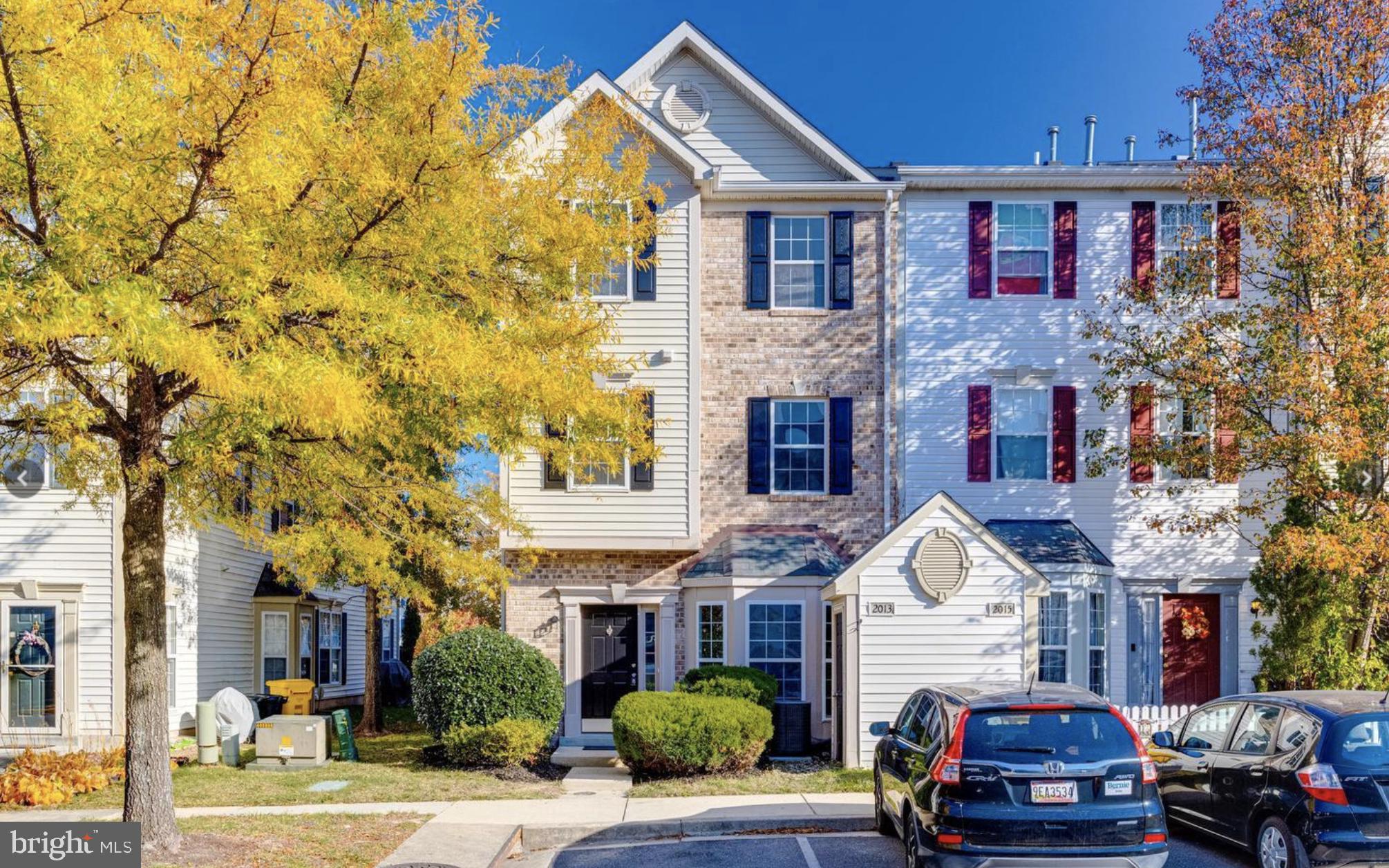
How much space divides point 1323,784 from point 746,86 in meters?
14.8

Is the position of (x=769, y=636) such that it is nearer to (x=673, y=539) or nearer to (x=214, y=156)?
(x=673, y=539)

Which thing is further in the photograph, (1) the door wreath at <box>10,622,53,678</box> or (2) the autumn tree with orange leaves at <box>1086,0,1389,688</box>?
(1) the door wreath at <box>10,622,53,678</box>

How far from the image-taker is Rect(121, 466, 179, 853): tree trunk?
10.4 metres

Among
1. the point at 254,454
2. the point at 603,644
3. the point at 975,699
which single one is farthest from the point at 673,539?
the point at 975,699

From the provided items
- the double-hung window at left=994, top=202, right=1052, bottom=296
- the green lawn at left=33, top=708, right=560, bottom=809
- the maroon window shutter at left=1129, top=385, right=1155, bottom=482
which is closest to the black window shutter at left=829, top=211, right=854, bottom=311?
the double-hung window at left=994, top=202, right=1052, bottom=296

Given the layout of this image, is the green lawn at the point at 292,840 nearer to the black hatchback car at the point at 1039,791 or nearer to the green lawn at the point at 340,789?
the green lawn at the point at 340,789

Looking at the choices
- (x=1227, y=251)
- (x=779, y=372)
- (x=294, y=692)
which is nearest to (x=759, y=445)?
(x=779, y=372)

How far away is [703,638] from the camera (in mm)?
18609

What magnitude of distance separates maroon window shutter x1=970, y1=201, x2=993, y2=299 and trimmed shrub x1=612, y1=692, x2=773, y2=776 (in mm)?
8446

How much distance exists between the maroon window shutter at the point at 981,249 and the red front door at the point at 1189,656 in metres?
5.96

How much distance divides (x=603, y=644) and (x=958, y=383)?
24.2 ft

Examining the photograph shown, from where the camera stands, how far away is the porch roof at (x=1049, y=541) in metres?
18.2

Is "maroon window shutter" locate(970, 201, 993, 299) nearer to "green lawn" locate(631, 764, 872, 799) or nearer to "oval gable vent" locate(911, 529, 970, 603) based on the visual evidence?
"oval gable vent" locate(911, 529, 970, 603)

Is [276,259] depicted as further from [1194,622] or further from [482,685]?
[1194,622]
